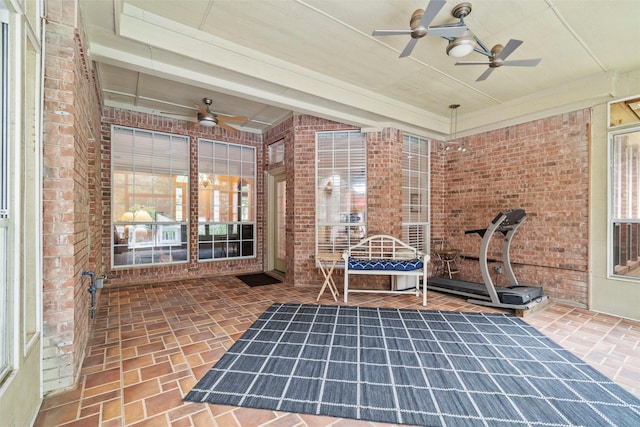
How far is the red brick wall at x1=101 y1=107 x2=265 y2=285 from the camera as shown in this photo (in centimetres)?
493

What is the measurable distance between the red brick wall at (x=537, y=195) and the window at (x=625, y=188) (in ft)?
0.91

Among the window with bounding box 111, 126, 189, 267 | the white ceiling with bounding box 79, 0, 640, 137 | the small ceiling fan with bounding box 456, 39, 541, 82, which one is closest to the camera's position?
the white ceiling with bounding box 79, 0, 640, 137

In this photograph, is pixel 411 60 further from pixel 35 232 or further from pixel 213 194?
pixel 213 194

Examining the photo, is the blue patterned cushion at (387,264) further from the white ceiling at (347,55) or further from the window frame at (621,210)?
the window frame at (621,210)

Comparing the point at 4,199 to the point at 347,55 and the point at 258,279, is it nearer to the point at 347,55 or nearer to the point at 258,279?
the point at 347,55

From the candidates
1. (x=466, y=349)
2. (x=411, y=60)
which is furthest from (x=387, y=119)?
(x=466, y=349)

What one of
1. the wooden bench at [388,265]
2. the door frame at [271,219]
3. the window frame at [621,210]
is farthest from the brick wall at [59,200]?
the window frame at [621,210]

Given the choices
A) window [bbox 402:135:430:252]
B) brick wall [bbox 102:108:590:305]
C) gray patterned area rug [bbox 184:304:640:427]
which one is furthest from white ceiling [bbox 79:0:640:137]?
gray patterned area rug [bbox 184:304:640:427]

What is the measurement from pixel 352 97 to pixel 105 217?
483 centimetres

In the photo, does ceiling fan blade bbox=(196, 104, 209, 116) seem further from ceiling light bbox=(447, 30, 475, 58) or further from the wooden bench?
ceiling light bbox=(447, 30, 475, 58)

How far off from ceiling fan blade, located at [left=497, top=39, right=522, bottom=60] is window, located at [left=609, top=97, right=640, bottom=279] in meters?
2.27

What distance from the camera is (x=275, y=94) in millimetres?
3900

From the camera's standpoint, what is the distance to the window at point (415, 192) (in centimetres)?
549

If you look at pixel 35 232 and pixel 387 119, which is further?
pixel 387 119
